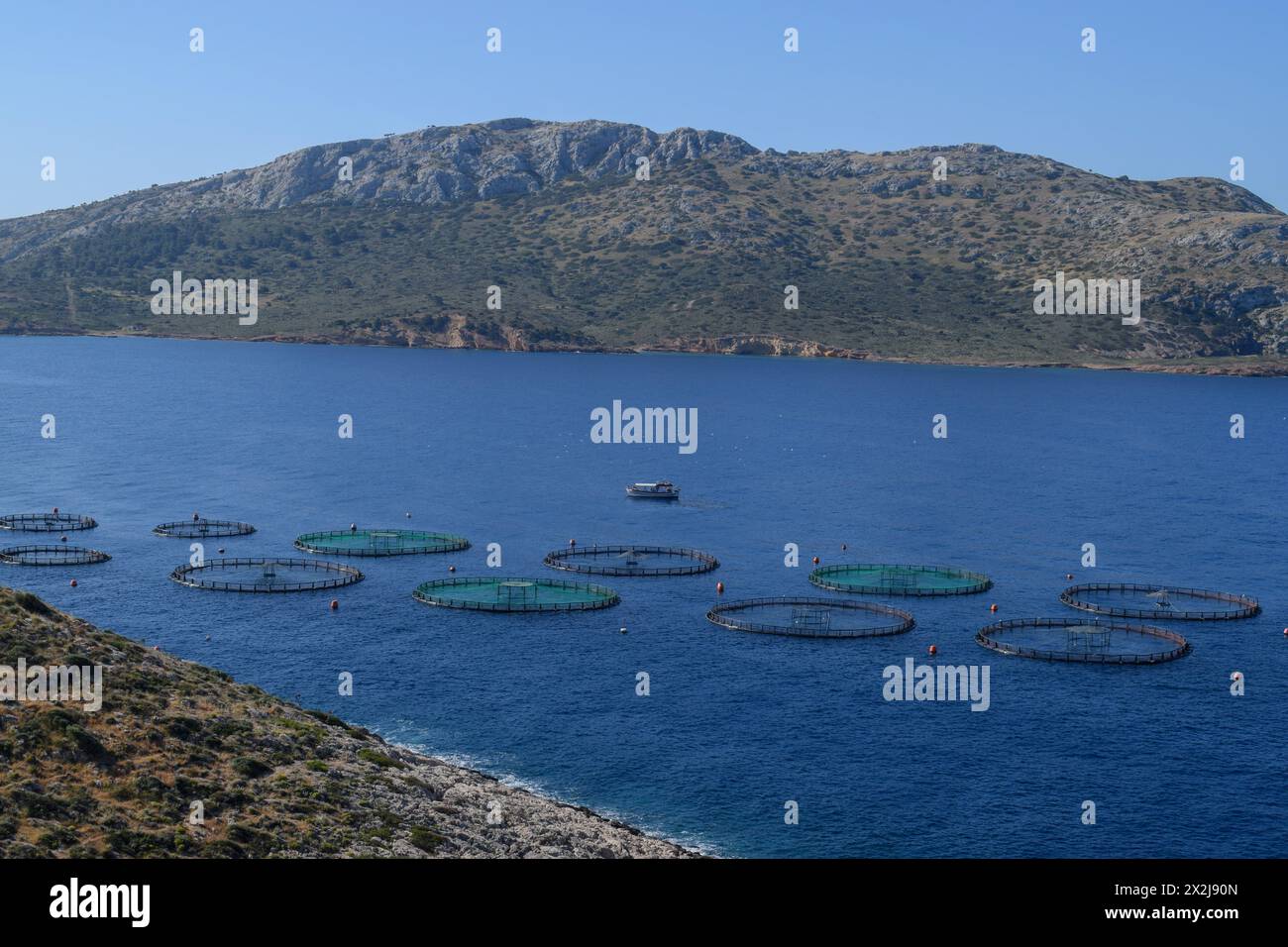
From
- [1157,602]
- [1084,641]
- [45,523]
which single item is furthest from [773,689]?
[45,523]

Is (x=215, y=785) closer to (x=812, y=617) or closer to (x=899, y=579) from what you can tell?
(x=812, y=617)

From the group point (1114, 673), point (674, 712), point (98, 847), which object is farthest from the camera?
point (1114, 673)

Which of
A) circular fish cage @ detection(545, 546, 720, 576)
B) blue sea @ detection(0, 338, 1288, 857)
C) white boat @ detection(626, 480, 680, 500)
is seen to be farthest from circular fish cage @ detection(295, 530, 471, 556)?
white boat @ detection(626, 480, 680, 500)

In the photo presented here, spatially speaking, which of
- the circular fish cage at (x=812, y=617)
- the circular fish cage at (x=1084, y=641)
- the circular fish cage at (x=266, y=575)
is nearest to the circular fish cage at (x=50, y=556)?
the circular fish cage at (x=266, y=575)

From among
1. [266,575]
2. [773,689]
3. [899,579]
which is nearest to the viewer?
[773,689]

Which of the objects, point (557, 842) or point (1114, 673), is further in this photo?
point (1114, 673)

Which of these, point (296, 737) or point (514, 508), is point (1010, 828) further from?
point (514, 508)

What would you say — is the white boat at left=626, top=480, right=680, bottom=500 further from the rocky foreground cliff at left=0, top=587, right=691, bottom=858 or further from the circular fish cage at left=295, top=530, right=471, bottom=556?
the rocky foreground cliff at left=0, top=587, right=691, bottom=858

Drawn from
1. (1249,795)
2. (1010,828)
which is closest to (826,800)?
(1010,828)
